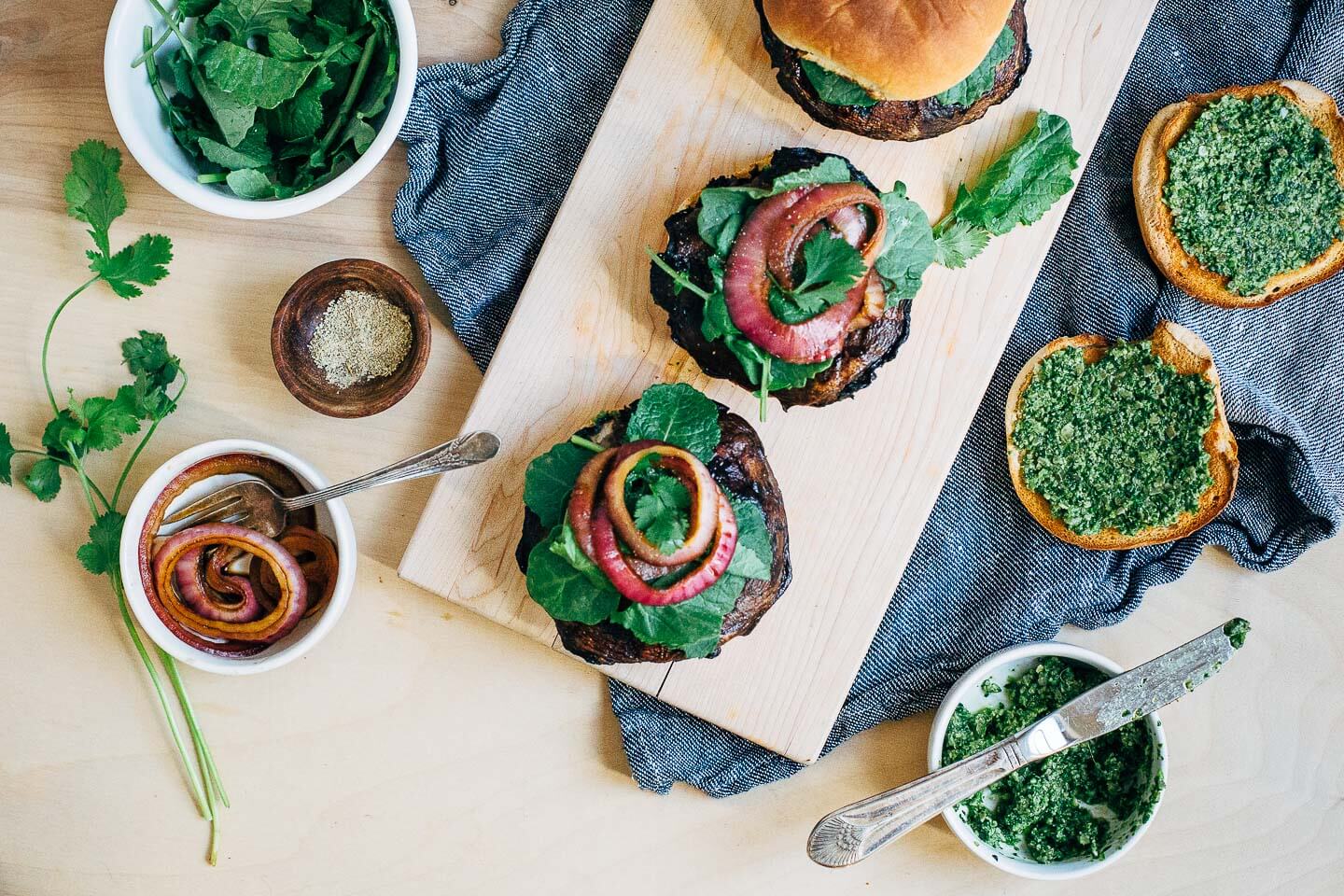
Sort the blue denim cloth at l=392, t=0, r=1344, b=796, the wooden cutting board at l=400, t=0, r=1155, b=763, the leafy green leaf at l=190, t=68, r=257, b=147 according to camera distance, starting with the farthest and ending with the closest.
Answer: the blue denim cloth at l=392, t=0, r=1344, b=796 < the wooden cutting board at l=400, t=0, r=1155, b=763 < the leafy green leaf at l=190, t=68, r=257, b=147

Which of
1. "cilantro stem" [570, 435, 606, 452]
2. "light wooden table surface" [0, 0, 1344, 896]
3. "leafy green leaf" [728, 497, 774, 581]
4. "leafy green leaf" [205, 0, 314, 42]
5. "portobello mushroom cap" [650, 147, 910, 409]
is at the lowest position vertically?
"light wooden table surface" [0, 0, 1344, 896]

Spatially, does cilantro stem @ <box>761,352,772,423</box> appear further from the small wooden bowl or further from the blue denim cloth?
the small wooden bowl

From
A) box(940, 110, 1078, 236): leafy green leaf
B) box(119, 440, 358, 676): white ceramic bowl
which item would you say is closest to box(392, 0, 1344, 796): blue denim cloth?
box(940, 110, 1078, 236): leafy green leaf

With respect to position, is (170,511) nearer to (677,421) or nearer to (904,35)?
(677,421)

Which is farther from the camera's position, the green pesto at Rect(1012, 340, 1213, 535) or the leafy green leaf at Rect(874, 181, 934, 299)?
the green pesto at Rect(1012, 340, 1213, 535)

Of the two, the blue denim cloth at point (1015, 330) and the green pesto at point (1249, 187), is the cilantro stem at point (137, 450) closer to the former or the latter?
the blue denim cloth at point (1015, 330)

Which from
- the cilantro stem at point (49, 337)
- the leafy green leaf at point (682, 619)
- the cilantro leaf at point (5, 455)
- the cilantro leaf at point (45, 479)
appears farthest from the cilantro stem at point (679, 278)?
the cilantro leaf at point (5, 455)

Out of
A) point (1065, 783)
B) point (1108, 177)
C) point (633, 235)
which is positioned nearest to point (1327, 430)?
point (1108, 177)

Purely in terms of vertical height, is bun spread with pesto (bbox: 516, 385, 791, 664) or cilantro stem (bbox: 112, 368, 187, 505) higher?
bun spread with pesto (bbox: 516, 385, 791, 664)
